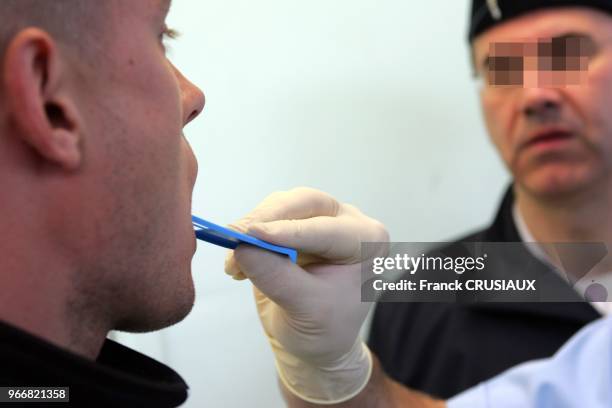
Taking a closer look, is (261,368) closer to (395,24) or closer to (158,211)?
(158,211)

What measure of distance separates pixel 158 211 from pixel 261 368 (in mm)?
463

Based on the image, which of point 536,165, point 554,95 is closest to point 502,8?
point 554,95

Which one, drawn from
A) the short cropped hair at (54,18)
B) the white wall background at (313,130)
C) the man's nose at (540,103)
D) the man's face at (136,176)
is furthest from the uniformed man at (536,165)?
the short cropped hair at (54,18)

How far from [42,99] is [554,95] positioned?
108cm

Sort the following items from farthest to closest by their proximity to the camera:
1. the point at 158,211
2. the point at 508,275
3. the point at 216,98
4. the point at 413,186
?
the point at 413,186 < the point at 508,275 < the point at 216,98 < the point at 158,211

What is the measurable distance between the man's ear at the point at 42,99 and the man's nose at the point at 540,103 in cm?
102

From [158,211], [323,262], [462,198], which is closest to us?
[158,211]

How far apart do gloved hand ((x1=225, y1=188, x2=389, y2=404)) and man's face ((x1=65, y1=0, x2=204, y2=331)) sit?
11cm

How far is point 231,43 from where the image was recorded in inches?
37.6

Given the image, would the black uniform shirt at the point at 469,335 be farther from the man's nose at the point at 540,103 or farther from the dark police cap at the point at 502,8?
the dark police cap at the point at 502,8

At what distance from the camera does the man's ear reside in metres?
0.48

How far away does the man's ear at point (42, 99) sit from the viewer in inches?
18.9

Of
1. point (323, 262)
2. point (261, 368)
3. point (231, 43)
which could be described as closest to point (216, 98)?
point (231, 43)

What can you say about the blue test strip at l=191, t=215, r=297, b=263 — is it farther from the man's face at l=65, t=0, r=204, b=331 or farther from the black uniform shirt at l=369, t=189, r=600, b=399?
the black uniform shirt at l=369, t=189, r=600, b=399
